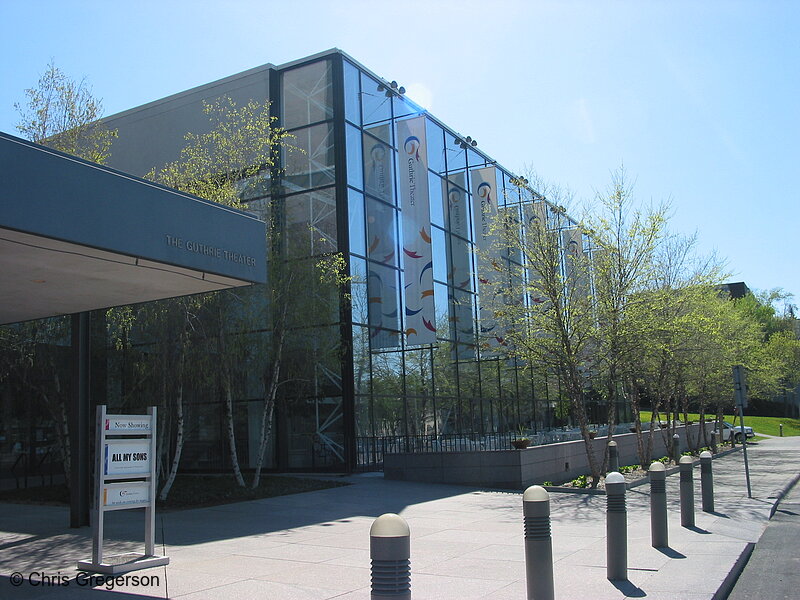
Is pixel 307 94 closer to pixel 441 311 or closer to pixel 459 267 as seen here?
pixel 441 311

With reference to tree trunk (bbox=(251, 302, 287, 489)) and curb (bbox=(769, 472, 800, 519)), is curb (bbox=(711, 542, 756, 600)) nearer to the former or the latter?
curb (bbox=(769, 472, 800, 519))

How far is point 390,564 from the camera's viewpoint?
15.3ft

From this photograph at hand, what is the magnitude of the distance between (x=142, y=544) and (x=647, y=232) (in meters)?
14.5

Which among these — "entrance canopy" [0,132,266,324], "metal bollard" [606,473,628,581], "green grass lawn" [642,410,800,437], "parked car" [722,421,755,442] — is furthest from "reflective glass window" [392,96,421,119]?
"green grass lawn" [642,410,800,437]

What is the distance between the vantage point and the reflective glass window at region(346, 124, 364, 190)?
23.5 m

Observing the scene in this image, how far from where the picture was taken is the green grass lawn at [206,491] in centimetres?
1584

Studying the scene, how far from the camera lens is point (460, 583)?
7.69 metres

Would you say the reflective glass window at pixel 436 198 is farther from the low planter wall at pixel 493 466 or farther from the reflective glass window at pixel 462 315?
the low planter wall at pixel 493 466

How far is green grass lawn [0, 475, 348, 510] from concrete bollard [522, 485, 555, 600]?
10.6 m

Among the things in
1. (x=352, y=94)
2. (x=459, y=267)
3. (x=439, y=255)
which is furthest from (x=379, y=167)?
(x=459, y=267)

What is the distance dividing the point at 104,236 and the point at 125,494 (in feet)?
9.64

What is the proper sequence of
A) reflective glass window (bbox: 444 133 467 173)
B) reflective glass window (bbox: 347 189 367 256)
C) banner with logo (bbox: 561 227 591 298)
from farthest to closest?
reflective glass window (bbox: 444 133 467 173), reflective glass window (bbox: 347 189 367 256), banner with logo (bbox: 561 227 591 298)

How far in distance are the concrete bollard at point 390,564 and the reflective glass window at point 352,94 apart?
2031 cm

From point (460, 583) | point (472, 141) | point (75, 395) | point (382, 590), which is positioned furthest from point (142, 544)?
point (472, 141)
